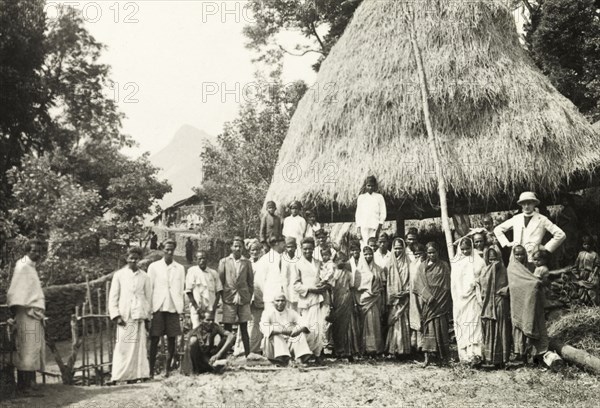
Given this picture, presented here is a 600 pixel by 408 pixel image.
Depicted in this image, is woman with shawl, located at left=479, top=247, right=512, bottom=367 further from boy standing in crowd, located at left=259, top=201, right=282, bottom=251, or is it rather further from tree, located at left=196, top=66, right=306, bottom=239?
tree, located at left=196, top=66, right=306, bottom=239

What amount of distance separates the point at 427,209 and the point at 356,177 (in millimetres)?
1987

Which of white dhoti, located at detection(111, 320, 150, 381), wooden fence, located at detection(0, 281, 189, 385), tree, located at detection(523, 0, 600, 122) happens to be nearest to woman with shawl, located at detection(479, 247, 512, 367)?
wooden fence, located at detection(0, 281, 189, 385)

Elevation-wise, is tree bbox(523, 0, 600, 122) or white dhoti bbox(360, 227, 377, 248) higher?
tree bbox(523, 0, 600, 122)

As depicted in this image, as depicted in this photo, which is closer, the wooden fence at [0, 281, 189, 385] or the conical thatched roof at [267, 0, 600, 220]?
the wooden fence at [0, 281, 189, 385]

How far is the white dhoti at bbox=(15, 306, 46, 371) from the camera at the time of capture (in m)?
7.34

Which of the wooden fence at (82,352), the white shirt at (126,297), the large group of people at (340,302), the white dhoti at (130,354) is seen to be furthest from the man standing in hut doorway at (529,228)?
the white dhoti at (130,354)

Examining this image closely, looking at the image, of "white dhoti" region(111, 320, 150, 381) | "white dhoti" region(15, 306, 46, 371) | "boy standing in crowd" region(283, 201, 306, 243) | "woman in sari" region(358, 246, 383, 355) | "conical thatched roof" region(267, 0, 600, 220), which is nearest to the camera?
"white dhoti" region(15, 306, 46, 371)

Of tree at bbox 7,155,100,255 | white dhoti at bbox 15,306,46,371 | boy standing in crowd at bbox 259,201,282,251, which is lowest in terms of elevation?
white dhoti at bbox 15,306,46,371

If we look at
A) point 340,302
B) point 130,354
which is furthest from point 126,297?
point 340,302

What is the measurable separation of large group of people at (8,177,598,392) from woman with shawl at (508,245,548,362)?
0.01m

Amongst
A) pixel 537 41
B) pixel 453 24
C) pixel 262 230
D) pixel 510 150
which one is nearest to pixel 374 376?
pixel 262 230

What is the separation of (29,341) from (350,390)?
3.62 meters

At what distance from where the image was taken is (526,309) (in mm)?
7797

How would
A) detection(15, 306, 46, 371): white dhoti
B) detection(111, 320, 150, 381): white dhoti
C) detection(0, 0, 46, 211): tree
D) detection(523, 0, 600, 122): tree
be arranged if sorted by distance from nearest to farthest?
detection(15, 306, 46, 371): white dhoti → detection(111, 320, 150, 381): white dhoti → detection(523, 0, 600, 122): tree → detection(0, 0, 46, 211): tree
